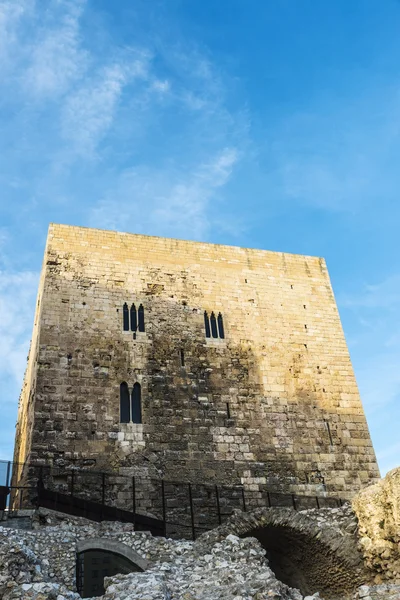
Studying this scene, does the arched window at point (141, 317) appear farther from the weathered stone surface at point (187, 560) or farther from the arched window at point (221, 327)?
the weathered stone surface at point (187, 560)

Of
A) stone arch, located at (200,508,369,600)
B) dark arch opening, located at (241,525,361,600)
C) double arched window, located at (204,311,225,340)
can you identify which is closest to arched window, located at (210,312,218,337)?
double arched window, located at (204,311,225,340)

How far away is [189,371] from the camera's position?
16.7 m

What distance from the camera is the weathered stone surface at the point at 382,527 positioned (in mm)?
11633

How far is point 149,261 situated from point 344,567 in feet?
35.1

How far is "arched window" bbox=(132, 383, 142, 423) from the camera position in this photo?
1548 cm

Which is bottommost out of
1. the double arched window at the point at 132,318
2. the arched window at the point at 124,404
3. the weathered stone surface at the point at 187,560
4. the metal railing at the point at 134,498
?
the weathered stone surface at the point at 187,560

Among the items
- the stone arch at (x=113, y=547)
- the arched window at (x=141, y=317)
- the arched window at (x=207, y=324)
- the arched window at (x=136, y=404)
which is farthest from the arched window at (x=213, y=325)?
the stone arch at (x=113, y=547)

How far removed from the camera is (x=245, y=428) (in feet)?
53.5

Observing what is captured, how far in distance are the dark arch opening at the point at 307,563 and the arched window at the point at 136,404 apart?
4.64 meters

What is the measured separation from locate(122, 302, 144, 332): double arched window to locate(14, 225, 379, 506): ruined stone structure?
3 cm

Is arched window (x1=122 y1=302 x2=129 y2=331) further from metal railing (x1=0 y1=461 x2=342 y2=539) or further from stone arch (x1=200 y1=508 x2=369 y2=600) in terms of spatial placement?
stone arch (x1=200 y1=508 x2=369 y2=600)

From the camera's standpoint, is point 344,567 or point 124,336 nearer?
point 344,567

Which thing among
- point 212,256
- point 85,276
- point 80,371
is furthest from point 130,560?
point 212,256

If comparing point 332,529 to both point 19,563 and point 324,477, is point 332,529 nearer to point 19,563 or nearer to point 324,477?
point 324,477
